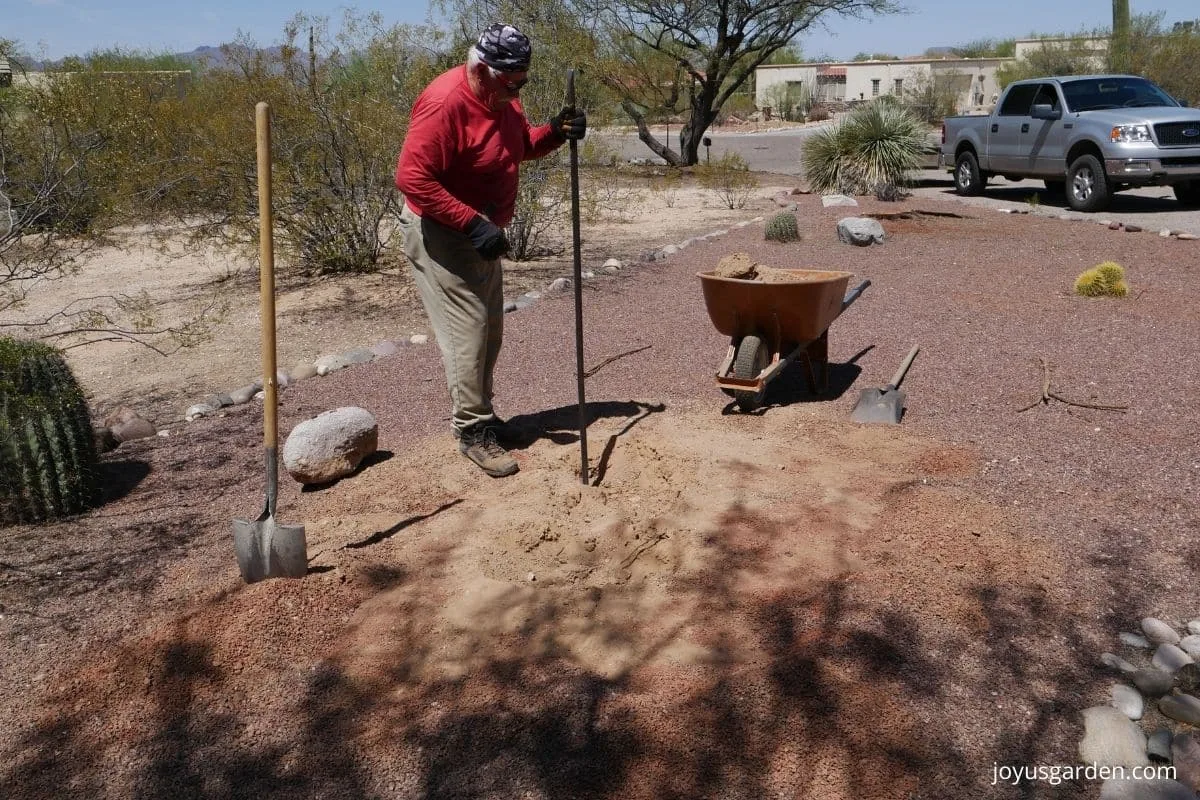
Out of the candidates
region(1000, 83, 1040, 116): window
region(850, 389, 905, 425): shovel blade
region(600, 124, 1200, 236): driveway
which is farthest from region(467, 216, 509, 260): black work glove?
region(1000, 83, 1040, 116): window

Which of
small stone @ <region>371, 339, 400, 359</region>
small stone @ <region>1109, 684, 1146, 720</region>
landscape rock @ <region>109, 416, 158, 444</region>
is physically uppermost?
small stone @ <region>371, 339, 400, 359</region>

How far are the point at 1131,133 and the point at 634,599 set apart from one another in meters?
11.7

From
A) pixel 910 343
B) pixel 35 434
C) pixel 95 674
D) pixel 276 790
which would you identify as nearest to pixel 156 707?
pixel 95 674

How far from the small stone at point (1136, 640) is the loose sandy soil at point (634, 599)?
4 cm

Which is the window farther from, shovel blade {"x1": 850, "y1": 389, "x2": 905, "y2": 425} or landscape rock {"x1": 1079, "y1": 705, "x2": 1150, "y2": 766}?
landscape rock {"x1": 1079, "y1": 705, "x2": 1150, "y2": 766}

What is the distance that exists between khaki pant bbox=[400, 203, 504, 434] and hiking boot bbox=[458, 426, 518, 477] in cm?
6

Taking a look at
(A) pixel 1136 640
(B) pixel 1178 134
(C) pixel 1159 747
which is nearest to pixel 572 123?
(A) pixel 1136 640

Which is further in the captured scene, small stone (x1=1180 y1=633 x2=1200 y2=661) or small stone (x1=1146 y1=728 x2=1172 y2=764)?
small stone (x1=1180 y1=633 x2=1200 y2=661)

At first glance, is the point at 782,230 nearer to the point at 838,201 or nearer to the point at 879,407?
the point at 838,201

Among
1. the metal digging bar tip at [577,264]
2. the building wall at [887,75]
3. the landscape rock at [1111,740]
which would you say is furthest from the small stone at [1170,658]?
the building wall at [887,75]

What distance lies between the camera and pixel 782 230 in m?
11.2

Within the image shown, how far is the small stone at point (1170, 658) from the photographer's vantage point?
2924mm

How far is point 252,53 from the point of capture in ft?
34.6

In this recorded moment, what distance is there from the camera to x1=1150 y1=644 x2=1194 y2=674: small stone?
2924 millimetres
